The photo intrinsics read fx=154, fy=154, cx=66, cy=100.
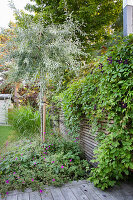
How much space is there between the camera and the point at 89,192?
196 cm

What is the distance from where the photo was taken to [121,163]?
1.87 metres

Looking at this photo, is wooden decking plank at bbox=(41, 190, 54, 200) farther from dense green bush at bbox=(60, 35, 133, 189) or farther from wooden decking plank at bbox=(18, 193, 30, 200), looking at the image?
dense green bush at bbox=(60, 35, 133, 189)

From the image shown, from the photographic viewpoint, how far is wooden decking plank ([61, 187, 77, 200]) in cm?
186

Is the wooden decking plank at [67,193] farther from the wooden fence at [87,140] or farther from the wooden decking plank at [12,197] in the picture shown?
the wooden fence at [87,140]

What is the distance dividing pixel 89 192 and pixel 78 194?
0.49ft

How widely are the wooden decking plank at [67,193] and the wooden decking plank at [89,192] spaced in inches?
6.7

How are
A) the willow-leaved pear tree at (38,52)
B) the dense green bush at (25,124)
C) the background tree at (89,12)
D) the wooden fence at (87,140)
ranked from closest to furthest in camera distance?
1. the wooden fence at (87,140)
2. the willow-leaved pear tree at (38,52)
3. the dense green bush at (25,124)
4. the background tree at (89,12)

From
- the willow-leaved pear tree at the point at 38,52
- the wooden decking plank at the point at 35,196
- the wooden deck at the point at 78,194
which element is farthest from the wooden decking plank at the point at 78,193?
the willow-leaved pear tree at the point at 38,52

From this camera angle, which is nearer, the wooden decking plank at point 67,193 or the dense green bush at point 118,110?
the dense green bush at point 118,110

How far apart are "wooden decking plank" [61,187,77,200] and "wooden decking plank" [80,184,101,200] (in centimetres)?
17

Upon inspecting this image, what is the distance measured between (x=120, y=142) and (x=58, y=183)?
101 centimetres

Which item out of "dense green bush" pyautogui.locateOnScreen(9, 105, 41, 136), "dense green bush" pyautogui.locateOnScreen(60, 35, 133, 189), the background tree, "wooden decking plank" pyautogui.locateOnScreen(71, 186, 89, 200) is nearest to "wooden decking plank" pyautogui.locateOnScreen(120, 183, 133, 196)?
"dense green bush" pyautogui.locateOnScreen(60, 35, 133, 189)

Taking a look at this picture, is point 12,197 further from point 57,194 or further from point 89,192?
point 89,192

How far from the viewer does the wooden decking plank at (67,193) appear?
1.86 meters
